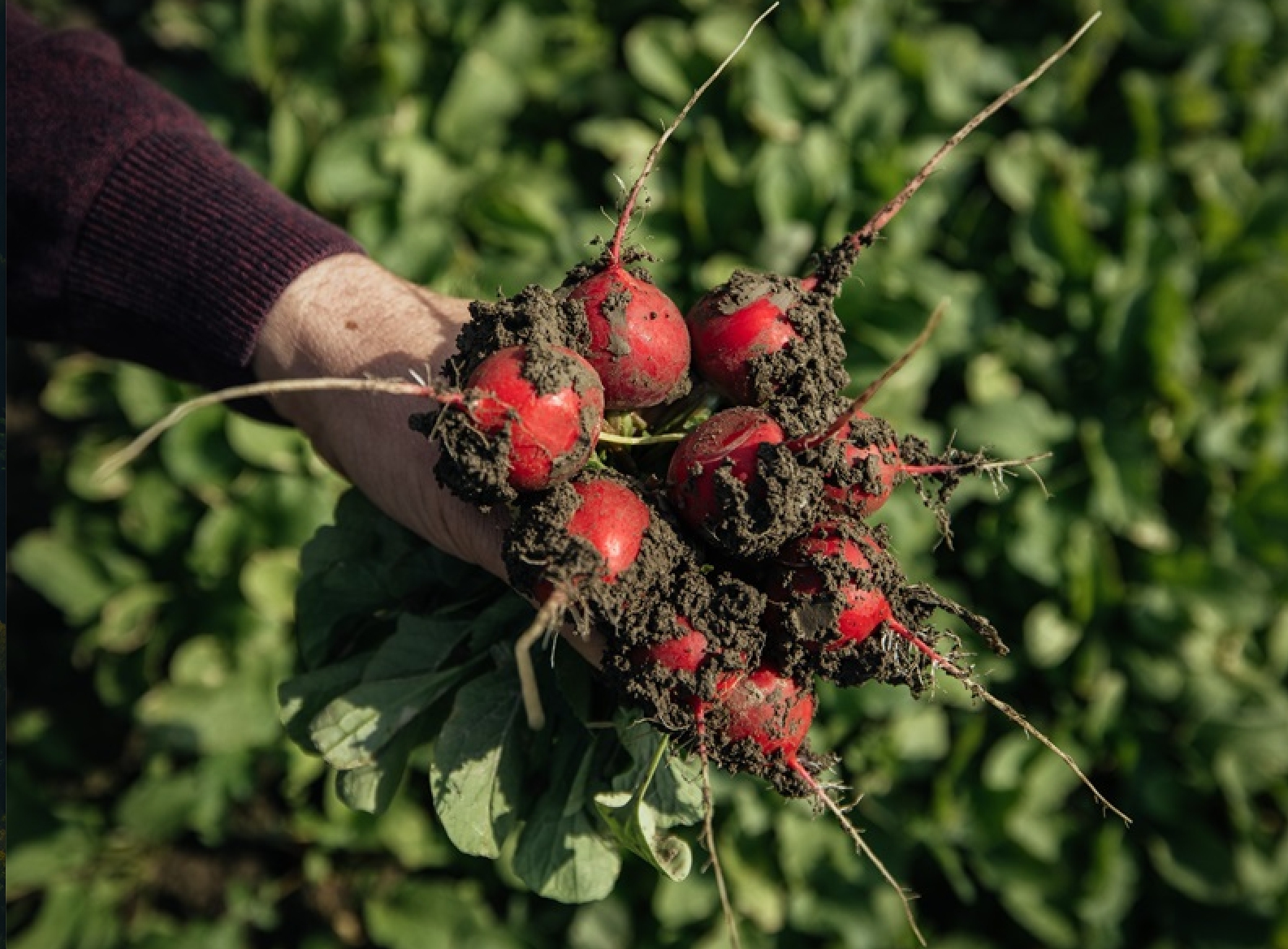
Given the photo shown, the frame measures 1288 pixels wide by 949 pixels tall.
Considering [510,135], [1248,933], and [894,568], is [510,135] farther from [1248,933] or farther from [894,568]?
[1248,933]

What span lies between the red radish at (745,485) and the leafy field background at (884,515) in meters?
1.22

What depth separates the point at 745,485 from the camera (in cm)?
124

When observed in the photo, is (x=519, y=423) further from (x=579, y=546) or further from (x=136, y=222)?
(x=136, y=222)

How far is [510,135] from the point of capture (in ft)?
9.85

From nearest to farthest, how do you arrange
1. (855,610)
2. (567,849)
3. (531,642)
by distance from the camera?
(531,642) < (855,610) < (567,849)

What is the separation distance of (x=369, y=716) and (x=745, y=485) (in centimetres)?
70

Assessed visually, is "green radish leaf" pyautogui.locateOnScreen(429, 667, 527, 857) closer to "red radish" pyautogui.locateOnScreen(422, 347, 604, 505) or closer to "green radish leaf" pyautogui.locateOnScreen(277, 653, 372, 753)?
"green radish leaf" pyautogui.locateOnScreen(277, 653, 372, 753)

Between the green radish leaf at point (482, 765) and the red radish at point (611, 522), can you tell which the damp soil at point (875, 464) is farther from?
the green radish leaf at point (482, 765)

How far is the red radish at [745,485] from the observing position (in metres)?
1.24

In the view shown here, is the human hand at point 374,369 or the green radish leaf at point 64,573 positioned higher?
the human hand at point 374,369

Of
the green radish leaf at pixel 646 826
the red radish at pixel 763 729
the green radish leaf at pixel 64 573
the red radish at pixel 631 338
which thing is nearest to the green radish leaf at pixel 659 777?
the green radish leaf at pixel 646 826

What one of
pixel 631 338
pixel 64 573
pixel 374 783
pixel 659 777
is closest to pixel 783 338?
pixel 631 338

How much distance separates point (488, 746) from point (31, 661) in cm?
217

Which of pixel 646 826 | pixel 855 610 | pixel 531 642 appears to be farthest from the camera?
pixel 646 826
